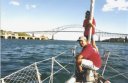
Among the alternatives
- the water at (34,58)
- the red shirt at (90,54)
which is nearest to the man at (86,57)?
the red shirt at (90,54)

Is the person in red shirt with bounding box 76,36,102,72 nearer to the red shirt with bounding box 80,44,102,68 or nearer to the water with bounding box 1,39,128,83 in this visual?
the red shirt with bounding box 80,44,102,68

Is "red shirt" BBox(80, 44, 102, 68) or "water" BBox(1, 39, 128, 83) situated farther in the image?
"water" BBox(1, 39, 128, 83)

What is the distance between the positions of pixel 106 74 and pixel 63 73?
3.21 metres

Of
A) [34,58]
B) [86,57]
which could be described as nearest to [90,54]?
[86,57]

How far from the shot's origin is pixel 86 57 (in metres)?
7.35

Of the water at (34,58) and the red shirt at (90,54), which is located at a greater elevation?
the red shirt at (90,54)

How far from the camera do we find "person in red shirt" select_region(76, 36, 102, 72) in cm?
727

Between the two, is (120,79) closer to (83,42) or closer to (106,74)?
(106,74)

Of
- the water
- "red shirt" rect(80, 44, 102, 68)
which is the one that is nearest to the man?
"red shirt" rect(80, 44, 102, 68)

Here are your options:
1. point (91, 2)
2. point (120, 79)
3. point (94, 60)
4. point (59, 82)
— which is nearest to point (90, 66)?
point (94, 60)

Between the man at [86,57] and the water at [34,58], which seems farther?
the water at [34,58]

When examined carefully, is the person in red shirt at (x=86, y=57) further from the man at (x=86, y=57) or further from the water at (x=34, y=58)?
the water at (x=34, y=58)

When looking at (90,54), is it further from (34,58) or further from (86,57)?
(34,58)

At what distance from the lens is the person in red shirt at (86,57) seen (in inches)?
286
